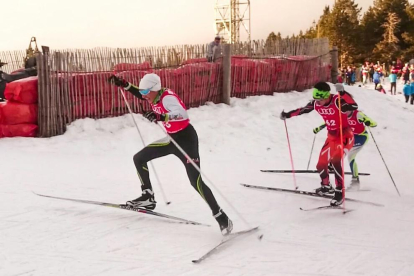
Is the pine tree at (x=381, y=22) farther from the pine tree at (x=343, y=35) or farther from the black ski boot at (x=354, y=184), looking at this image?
the black ski boot at (x=354, y=184)

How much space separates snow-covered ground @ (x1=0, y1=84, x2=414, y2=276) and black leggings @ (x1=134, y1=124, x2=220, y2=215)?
0.46 m

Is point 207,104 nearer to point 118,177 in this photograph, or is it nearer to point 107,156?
point 107,156

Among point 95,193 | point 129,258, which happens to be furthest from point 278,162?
point 129,258

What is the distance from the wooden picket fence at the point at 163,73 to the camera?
944 cm

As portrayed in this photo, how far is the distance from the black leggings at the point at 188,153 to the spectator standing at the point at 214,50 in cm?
734

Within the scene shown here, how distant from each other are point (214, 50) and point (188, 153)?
760cm

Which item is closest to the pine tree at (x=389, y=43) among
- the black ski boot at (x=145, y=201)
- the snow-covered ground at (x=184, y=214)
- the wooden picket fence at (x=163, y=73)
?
the wooden picket fence at (x=163, y=73)

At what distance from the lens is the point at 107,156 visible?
8.80 meters

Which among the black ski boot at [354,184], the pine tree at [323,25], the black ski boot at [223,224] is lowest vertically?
the black ski boot at [354,184]

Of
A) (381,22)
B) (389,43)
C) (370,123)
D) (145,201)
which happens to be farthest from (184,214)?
(381,22)

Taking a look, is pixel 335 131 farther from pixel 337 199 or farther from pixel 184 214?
pixel 184 214

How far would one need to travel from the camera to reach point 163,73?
431 inches

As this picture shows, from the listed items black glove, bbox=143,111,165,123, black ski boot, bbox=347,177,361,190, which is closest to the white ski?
black glove, bbox=143,111,165,123

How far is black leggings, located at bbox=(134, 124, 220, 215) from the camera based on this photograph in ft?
15.8
